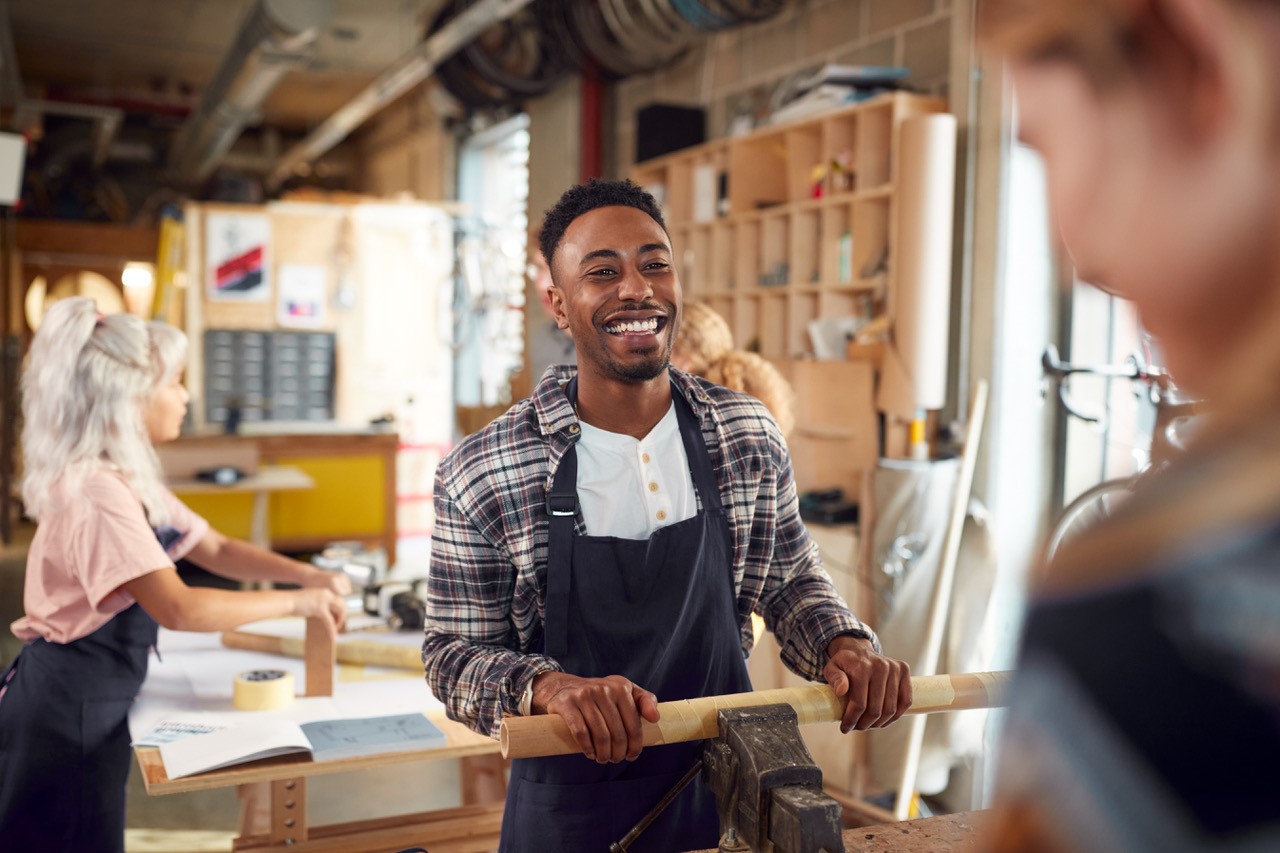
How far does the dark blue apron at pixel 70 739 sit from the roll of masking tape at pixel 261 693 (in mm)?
239

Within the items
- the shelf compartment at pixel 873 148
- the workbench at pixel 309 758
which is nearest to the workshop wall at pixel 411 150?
the shelf compartment at pixel 873 148

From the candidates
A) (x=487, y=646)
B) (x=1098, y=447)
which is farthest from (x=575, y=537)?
(x=1098, y=447)

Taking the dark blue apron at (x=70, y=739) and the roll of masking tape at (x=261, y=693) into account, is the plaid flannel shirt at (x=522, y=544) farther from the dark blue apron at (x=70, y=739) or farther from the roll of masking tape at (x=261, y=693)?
the dark blue apron at (x=70, y=739)

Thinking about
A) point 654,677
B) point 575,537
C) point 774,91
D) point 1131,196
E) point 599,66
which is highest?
point 599,66

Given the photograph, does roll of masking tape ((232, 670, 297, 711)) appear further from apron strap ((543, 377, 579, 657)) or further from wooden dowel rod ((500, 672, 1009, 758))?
wooden dowel rod ((500, 672, 1009, 758))

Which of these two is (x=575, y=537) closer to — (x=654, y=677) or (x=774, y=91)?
(x=654, y=677)

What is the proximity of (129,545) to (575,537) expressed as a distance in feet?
4.20

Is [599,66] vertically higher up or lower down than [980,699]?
higher up

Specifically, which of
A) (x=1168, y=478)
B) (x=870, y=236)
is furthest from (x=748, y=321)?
(x=1168, y=478)

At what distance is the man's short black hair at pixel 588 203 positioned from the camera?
1.94 meters

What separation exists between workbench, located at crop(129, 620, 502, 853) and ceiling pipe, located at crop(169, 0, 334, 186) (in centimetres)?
528

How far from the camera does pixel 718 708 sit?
143cm

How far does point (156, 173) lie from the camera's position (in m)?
16.1

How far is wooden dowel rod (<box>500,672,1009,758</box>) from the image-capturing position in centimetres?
136
